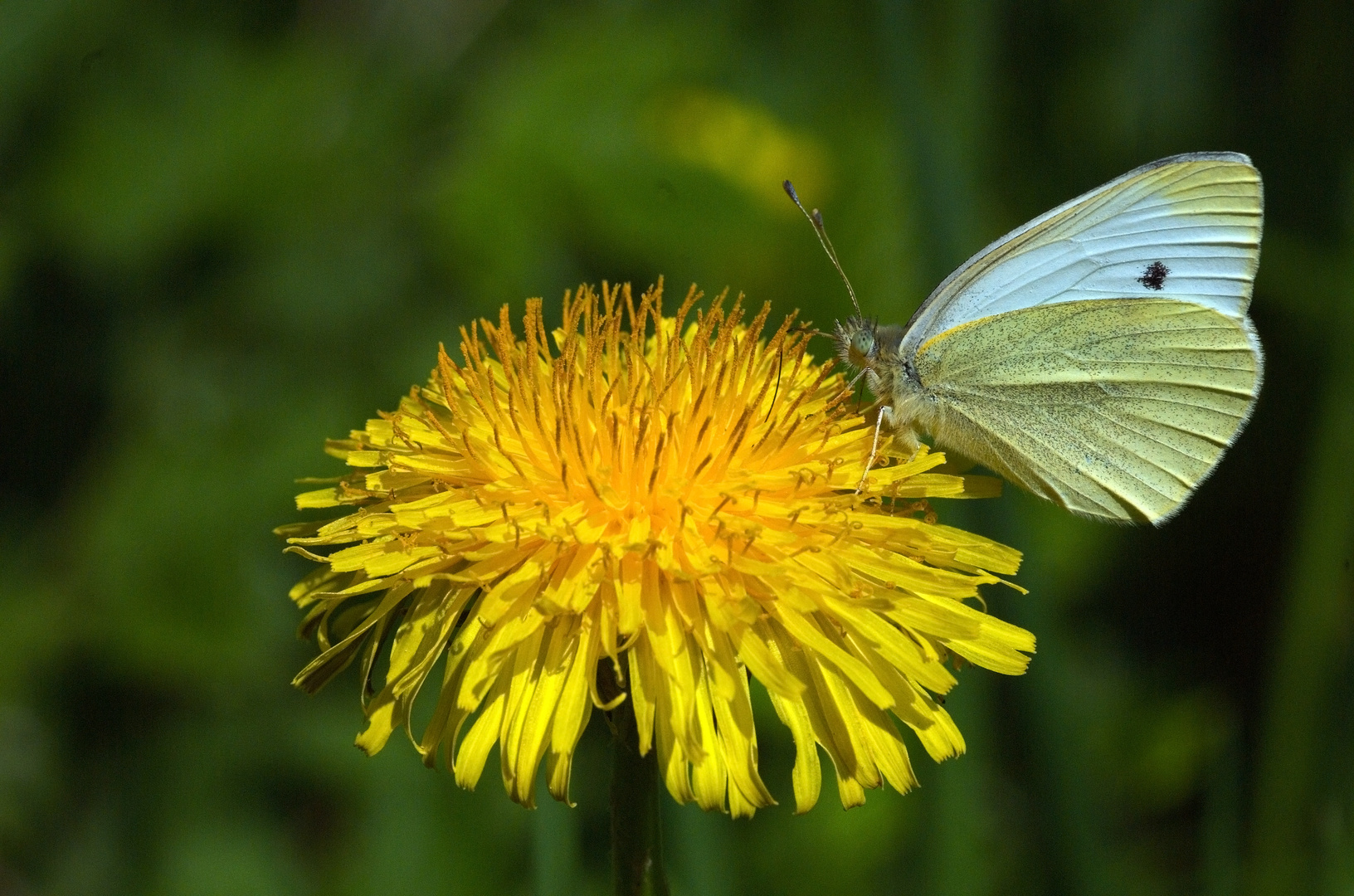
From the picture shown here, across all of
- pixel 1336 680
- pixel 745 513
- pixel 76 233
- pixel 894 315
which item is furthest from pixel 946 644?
pixel 76 233

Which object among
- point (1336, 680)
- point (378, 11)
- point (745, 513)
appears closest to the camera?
point (745, 513)

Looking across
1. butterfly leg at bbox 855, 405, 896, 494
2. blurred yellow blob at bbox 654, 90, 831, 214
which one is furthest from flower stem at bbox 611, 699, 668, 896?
blurred yellow blob at bbox 654, 90, 831, 214

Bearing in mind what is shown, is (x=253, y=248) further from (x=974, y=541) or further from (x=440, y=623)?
(x=974, y=541)

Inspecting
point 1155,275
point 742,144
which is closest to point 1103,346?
point 1155,275

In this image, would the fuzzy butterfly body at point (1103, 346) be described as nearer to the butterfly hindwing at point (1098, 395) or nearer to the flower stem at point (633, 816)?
the butterfly hindwing at point (1098, 395)

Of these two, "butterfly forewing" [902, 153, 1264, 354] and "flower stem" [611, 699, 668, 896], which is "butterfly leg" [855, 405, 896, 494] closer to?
"butterfly forewing" [902, 153, 1264, 354]

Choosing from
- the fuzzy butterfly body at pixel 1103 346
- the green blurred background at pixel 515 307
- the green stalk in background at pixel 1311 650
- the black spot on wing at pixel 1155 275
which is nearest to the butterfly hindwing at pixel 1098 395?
the fuzzy butterfly body at pixel 1103 346
